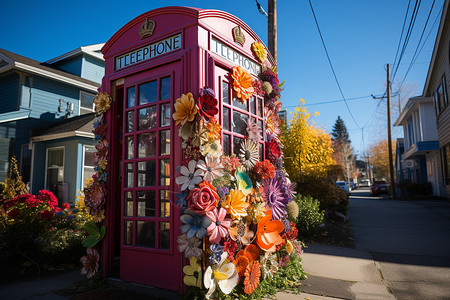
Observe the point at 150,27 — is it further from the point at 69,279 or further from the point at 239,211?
the point at 69,279

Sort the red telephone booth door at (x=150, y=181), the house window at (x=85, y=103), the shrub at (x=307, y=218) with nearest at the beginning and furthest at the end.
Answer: the red telephone booth door at (x=150, y=181) < the shrub at (x=307, y=218) < the house window at (x=85, y=103)

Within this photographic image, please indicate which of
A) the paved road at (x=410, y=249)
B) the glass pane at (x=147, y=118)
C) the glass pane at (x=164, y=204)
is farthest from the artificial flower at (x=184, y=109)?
the paved road at (x=410, y=249)

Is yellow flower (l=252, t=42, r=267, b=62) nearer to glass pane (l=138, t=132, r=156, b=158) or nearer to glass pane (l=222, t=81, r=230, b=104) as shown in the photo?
glass pane (l=222, t=81, r=230, b=104)

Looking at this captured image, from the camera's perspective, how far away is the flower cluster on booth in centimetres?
319

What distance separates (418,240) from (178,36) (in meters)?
7.35

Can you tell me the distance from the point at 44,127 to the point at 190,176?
36.3 feet

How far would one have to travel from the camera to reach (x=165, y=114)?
3861mm

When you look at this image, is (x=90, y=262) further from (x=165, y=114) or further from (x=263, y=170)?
(x=263, y=170)

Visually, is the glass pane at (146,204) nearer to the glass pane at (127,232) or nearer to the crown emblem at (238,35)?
the glass pane at (127,232)

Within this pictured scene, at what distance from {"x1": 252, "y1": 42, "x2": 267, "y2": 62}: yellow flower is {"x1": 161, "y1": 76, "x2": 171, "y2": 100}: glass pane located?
164 centimetres

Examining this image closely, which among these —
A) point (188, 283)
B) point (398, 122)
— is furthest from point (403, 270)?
point (398, 122)

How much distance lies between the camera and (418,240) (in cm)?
715

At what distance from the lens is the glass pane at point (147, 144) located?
3.95 m

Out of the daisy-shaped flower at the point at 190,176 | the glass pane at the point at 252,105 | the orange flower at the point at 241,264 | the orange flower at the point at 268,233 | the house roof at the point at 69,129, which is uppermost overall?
the house roof at the point at 69,129
